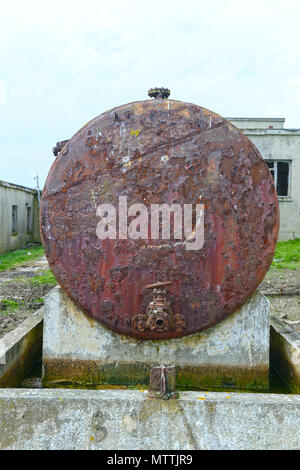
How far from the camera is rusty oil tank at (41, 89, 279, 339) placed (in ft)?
8.23

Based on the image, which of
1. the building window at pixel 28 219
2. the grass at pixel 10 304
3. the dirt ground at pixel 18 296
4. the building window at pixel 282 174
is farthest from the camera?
the building window at pixel 28 219

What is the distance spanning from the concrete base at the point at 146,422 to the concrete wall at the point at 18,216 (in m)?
13.1

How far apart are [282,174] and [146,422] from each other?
13.2 meters

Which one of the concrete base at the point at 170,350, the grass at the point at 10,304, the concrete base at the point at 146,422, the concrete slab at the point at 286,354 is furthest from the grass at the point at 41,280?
the concrete base at the point at 146,422

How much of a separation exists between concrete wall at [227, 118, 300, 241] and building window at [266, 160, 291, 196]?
0.55ft

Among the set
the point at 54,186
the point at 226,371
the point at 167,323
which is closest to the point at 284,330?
the point at 226,371

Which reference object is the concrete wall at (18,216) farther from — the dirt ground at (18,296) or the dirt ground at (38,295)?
the dirt ground at (38,295)

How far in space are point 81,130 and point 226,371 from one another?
6.13 ft

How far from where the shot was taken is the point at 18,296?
6.51m

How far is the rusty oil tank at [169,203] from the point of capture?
98.7 inches

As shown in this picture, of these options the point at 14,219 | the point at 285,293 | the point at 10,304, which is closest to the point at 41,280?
the point at 10,304

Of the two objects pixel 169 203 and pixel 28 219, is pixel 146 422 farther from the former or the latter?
pixel 28 219

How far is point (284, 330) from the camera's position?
3109 millimetres

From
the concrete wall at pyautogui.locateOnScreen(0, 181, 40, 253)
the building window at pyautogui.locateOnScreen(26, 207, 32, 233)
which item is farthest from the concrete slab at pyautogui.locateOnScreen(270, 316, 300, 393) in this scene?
the building window at pyautogui.locateOnScreen(26, 207, 32, 233)
